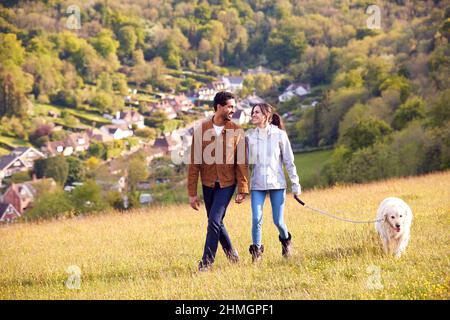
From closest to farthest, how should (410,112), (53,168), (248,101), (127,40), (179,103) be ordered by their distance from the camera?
(410,112), (53,168), (248,101), (179,103), (127,40)

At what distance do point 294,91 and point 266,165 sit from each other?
92870mm

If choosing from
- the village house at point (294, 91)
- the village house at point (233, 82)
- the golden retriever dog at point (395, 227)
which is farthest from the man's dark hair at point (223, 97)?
the village house at point (233, 82)

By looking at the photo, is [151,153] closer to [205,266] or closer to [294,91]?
[294,91]

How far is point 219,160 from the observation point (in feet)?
21.9

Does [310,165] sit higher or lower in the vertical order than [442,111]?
lower

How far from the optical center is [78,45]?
382 ft

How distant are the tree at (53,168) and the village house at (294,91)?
38.0 metres

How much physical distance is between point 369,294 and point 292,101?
8656 cm

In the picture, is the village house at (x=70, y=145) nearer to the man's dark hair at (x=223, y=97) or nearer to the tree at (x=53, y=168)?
the tree at (x=53, y=168)

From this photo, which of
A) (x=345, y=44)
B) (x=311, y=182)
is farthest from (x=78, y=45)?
(x=311, y=182)

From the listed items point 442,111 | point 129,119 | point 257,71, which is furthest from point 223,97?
point 257,71

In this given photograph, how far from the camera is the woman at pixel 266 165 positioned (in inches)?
267

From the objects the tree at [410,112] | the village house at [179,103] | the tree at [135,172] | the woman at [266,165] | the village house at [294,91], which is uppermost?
the woman at [266,165]

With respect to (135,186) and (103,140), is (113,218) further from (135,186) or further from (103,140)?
(103,140)
